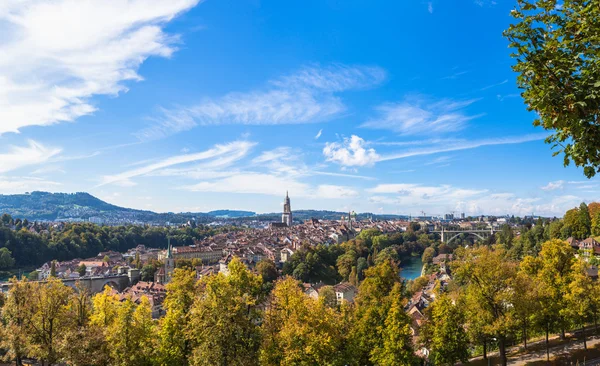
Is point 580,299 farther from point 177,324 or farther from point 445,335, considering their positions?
point 177,324

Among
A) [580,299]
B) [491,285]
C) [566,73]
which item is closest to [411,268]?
[580,299]

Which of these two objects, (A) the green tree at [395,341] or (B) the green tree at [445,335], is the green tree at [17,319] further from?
(B) the green tree at [445,335]

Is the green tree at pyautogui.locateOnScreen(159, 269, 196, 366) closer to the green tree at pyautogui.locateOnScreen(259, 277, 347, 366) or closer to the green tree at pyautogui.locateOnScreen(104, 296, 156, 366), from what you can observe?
the green tree at pyautogui.locateOnScreen(104, 296, 156, 366)

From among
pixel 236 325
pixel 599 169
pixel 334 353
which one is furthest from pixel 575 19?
pixel 334 353

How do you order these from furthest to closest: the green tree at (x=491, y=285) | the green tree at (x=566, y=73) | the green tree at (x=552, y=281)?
the green tree at (x=552, y=281) < the green tree at (x=491, y=285) < the green tree at (x=566, y=73)

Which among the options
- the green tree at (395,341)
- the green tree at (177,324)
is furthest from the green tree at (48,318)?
the green tree at (395,341)

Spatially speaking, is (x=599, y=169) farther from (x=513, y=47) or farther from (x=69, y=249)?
(x=69, y=249)
